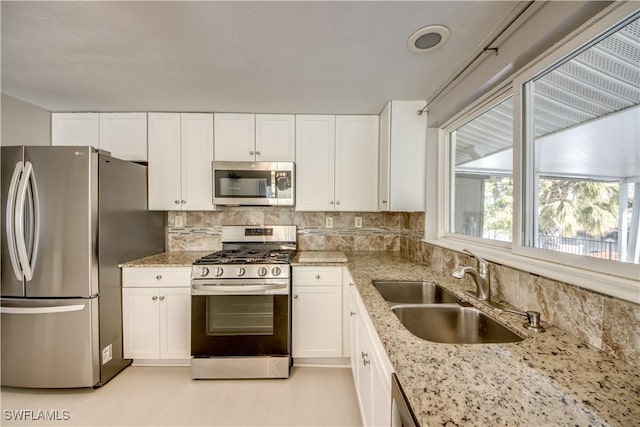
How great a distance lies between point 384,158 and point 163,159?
2.05 metres

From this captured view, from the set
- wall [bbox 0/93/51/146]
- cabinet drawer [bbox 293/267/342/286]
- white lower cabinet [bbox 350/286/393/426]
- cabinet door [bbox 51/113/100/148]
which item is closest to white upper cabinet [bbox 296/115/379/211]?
cabinet drawer [bbox 293/267/342/286]

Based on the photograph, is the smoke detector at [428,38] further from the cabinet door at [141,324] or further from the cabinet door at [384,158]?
the cabinet door at [141,324]

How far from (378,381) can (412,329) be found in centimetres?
36

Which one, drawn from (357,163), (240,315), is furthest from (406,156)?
(240,315)

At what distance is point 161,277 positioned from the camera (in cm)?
206

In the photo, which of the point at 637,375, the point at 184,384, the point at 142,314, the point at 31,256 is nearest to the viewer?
the point at 637,375

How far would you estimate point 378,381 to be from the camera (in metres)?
1.00

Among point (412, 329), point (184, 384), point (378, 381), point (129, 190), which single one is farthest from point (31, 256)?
point (412, 329)

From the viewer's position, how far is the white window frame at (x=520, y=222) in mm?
835

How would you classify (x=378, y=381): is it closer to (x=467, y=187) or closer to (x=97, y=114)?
(x=467, y=187)

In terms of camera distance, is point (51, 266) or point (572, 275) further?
point (51, 266)

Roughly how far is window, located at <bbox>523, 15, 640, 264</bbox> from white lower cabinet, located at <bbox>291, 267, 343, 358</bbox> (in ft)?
4.31

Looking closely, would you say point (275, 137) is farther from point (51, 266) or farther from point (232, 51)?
point (51, 266)

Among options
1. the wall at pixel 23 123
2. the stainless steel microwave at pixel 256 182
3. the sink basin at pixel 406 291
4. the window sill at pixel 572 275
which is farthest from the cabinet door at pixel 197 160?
the window sill at pixel 572 275
